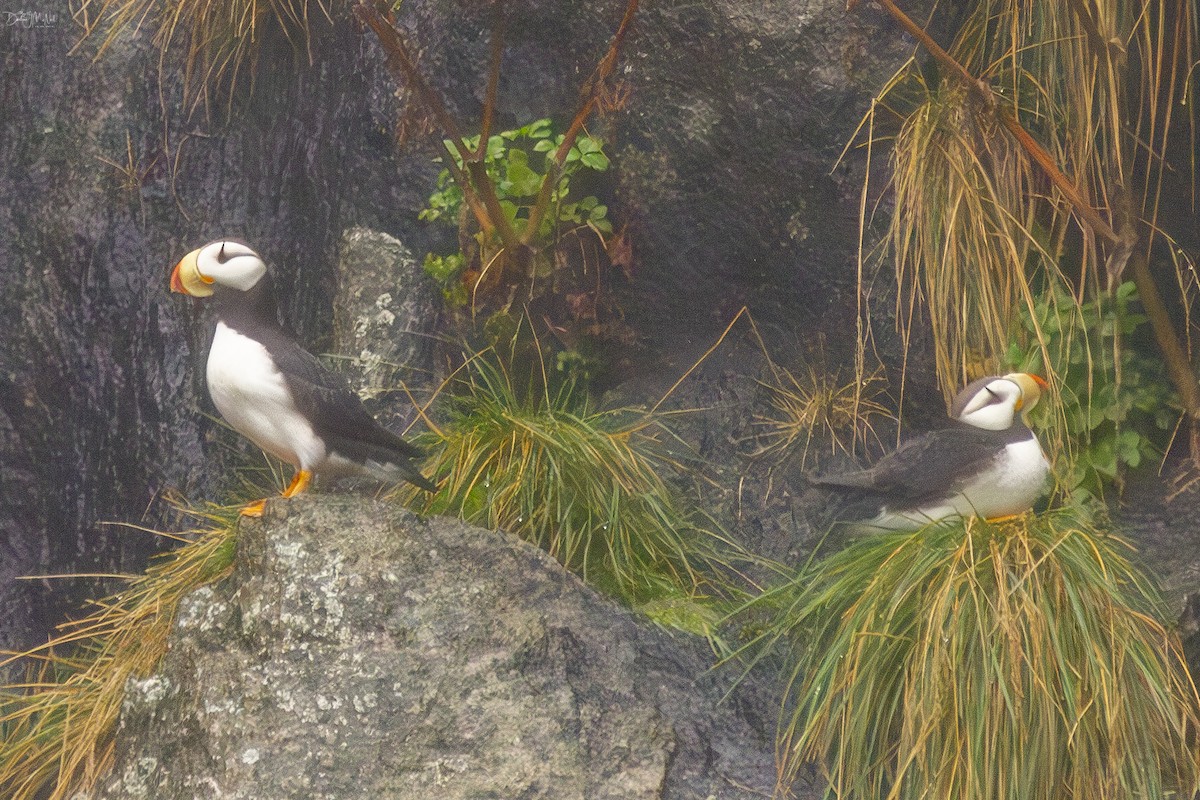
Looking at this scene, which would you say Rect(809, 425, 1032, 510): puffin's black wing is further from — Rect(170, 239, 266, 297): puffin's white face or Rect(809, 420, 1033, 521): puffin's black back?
Rect(170, 239, 266, 297): puffin's white face

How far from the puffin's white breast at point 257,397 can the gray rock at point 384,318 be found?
36.9 inches

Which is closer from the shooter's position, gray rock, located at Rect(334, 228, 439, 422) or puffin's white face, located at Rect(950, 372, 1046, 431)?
puffin's white face, located at Rect(950, 372, 1046, 431)

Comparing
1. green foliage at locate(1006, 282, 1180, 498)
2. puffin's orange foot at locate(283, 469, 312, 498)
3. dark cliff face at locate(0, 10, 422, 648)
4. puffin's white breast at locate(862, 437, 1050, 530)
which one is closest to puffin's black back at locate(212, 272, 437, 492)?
puffin's orange foot at locate(283, 469, 312, 498)

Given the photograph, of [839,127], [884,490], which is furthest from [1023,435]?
[839,127]

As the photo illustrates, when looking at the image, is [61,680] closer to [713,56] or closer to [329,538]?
[329,538]

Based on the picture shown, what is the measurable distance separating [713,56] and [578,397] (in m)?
1.17

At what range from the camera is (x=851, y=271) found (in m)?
4.13

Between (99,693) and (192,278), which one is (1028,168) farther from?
(99,693)

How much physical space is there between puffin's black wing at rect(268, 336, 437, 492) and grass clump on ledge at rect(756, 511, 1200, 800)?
1.15 meters

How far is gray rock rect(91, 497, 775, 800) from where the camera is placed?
118 inches

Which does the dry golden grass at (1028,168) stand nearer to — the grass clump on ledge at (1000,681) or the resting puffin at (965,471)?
the resting puffin at (965,471)

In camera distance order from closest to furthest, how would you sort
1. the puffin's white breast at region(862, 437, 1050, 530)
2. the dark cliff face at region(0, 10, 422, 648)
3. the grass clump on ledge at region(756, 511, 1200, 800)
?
the grass clump on ledge at region(756, 511, 1200, 800)
the puffin's white breast at region(862, 437, 1050, 530)
the dark cliff face at region(0, 10, 422, 648)

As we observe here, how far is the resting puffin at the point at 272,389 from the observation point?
10.7ft

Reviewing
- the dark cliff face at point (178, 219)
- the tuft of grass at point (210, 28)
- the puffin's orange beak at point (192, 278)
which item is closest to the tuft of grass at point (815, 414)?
the dark cliff face at point (178, 219)
